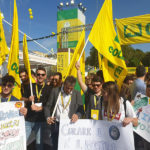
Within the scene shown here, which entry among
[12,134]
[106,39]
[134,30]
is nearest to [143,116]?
[106,39]

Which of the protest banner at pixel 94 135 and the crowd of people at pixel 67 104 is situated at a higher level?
the crowd of people at pixel 67 104

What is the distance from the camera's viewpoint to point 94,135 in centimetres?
234

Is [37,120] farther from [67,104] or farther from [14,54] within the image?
[14,54]

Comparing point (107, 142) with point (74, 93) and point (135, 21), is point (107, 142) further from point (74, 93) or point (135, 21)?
point (135, 21)

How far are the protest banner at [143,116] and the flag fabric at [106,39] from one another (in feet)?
2.96

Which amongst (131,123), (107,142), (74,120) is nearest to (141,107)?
(131,123)

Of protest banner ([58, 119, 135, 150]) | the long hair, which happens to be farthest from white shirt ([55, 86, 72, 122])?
the long hair

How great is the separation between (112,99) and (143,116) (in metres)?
0.56

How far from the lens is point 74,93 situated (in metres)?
2.66

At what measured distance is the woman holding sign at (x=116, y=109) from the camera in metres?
2.20

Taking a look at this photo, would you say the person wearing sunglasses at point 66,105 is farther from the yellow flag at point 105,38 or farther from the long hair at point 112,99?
the yellow flag at point 105,38

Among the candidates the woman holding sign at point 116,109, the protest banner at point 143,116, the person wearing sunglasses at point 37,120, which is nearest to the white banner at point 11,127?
the person wearing sunglasses at point 37,120

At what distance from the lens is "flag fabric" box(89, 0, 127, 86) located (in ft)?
10.6

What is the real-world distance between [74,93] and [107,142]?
87 centimetres
